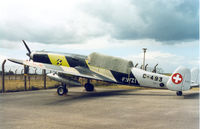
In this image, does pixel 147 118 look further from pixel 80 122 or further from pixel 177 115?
pixel 80 122

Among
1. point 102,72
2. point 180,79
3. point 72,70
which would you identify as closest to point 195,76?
point 180,79

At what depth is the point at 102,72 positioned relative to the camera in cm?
1603

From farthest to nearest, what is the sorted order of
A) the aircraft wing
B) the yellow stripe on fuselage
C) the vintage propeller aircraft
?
1. the yellow stripe on fuselage
2. the aircraft wing
3. the vintage propeller aircraft

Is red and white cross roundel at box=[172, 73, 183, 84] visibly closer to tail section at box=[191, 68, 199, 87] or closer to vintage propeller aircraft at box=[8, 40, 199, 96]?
vintage propeller aircraft at box=[8, 40, 199, 96]

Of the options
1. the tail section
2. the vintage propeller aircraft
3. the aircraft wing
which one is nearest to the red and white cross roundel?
the vintage propeller aircraft

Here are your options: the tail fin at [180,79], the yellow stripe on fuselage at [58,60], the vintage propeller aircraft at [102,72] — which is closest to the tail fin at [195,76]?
the vintage propeller aircraft at [102,72]

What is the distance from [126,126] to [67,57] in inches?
466

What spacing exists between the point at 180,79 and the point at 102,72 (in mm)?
5900

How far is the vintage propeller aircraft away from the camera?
13320mm

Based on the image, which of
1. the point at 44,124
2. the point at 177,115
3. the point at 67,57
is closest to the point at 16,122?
the point at 44,124

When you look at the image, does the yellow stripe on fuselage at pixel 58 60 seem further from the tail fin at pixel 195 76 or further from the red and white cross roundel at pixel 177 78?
the tail fin at pixel 195 76

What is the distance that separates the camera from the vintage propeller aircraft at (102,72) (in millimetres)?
13320

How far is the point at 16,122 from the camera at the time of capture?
22.0ft

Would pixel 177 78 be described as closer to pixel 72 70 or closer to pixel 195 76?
pixel 195 76
